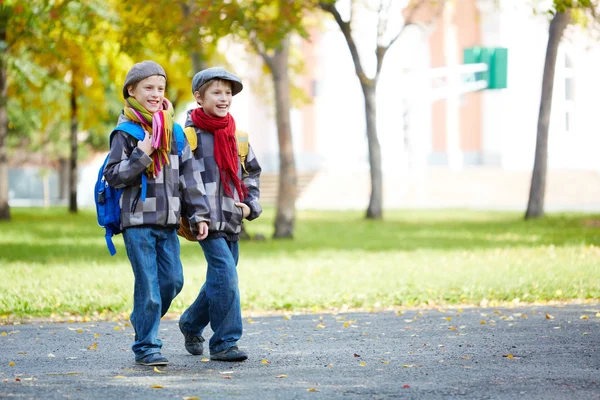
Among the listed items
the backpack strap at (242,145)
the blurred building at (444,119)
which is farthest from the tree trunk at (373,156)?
the backpack strap at (242,145)

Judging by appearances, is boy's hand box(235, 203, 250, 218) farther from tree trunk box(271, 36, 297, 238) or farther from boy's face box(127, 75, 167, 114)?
tree trunk box(271, 36, 297, 238)

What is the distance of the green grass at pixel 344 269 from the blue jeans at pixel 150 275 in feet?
10.4

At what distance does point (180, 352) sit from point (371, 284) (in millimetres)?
4602

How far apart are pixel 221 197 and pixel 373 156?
2220 cm

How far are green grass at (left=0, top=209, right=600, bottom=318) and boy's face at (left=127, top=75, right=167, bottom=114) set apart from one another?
3.55 meters

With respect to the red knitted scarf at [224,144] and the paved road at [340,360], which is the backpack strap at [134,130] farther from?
the paved road at [340,360]

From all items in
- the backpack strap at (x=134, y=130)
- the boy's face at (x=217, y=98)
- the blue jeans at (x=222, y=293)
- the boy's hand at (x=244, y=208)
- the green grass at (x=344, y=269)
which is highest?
the boy's face at (x=217, y=98)

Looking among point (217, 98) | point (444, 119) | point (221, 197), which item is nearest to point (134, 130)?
point (217, 98)

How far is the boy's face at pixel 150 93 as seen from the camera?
237 inches

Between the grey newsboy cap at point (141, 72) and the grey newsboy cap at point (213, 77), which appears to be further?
the grey newsboy cap at point (213, 77)

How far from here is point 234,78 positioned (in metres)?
6.20

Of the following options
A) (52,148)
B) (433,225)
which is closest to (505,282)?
(433,225)

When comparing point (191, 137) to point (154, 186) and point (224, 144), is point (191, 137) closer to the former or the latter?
point (224, 144)

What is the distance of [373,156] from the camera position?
28.2 m
